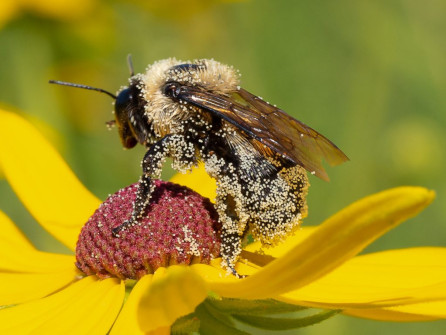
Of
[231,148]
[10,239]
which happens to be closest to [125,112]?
[231,148]

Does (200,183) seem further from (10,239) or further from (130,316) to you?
(130,316)

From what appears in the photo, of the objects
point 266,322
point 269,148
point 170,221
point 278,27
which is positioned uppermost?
point 278,27

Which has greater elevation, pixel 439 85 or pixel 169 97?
pixel 439 85

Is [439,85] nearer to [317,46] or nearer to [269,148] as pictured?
[317,46]

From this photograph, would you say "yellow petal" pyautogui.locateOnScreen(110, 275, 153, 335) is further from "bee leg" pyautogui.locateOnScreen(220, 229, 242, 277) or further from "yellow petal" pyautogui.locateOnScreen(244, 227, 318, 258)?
"yellow petal" pyautogui.locateOnScreen(244, 227, 318, 258)

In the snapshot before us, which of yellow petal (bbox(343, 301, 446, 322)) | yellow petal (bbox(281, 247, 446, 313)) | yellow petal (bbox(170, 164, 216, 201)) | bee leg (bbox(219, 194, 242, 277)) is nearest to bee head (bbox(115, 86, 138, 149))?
bee leg (bbox(219, 194, 242, 277))

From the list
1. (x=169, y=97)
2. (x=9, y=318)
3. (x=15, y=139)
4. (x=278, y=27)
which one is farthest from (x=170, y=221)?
(x=278, y=27)

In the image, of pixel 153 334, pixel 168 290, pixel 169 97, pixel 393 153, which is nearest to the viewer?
pixel 168 290
